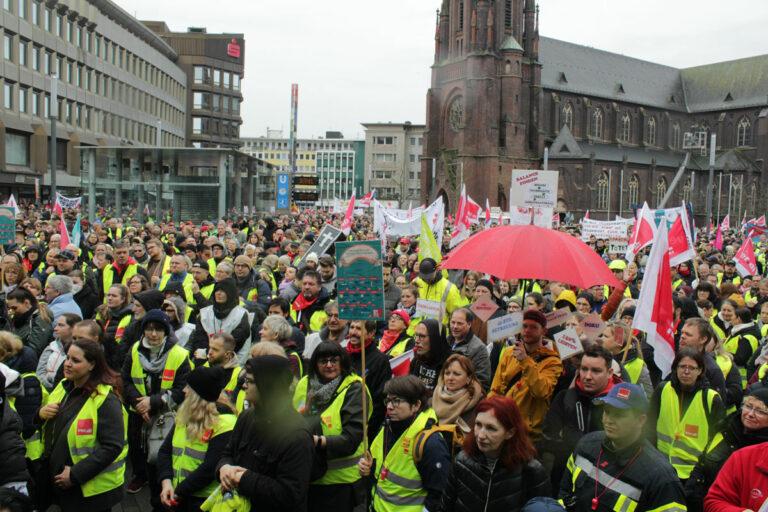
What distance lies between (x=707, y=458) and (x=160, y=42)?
75.3 m

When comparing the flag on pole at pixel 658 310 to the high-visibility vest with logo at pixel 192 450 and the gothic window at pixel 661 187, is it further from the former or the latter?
the gothic window at pixel 661 187

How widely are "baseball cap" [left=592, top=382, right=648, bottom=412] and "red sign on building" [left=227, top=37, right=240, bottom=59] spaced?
296 ft

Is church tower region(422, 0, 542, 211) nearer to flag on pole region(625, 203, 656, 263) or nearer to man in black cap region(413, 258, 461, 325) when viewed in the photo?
flag on pole region(625, 203, 656, 263)

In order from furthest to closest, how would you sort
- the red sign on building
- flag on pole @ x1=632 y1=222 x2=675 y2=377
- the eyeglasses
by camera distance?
1. the red sign on building
2. flag on pole @ x1=632 y1=222 x2=675 y2=377
3. the eyeglasses

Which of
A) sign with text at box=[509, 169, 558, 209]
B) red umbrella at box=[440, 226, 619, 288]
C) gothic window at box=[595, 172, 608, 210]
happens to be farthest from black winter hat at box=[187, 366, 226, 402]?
gothic window at box=[595, 172, 608, 210]

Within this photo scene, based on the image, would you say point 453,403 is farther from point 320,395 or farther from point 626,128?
point 626,128

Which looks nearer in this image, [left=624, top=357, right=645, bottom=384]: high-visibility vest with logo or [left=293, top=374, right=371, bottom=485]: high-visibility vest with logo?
[left=293, top=374, right=371, bottom=485]: high-visibility vest with logo

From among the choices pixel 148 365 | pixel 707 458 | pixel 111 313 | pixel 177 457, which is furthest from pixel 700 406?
pixel 111 313

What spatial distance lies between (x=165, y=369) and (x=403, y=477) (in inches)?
101

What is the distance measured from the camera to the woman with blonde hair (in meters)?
4.75

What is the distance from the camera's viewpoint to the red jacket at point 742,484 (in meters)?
3.79

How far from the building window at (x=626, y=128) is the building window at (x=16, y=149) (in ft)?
195

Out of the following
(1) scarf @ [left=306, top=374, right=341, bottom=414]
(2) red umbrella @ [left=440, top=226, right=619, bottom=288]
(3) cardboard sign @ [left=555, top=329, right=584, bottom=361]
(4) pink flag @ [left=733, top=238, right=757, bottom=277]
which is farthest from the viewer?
(4) pink flag @ [left=733, top=238, right=757, bottom=277]

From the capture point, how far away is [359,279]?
567 centimetres
